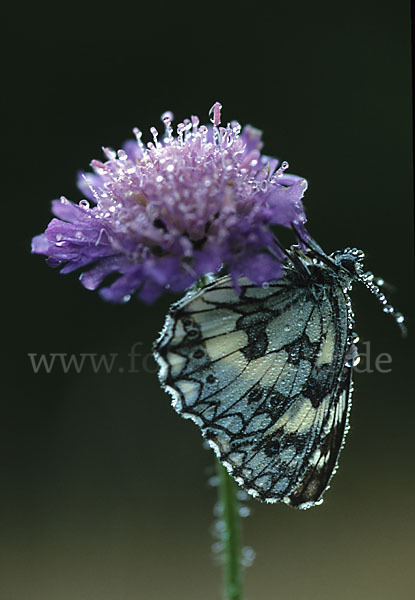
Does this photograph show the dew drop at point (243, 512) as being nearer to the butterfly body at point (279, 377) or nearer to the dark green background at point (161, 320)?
the butterfly body at point (279, 377)

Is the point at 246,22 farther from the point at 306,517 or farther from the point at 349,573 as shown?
the point at 349,573

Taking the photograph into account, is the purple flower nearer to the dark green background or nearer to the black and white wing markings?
the black and white wing markings

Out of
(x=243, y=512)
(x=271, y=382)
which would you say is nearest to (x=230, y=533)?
(x=243, y=512)

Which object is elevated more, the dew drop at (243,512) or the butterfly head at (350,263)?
the butterfly head at (350,263)

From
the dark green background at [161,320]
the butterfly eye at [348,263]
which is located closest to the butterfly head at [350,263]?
the butterfly eye at [348,263]

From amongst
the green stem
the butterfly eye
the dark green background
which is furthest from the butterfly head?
the dark green background
